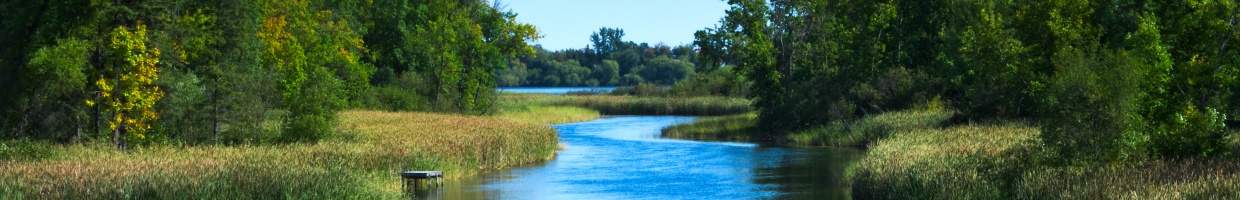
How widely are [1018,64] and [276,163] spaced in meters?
25.4

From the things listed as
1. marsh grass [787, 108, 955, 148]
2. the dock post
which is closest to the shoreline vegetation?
the dock post

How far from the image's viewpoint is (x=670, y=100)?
105m

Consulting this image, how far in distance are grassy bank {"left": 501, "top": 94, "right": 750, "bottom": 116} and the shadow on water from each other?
3736 cm

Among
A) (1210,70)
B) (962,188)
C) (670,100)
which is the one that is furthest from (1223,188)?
(670,100)

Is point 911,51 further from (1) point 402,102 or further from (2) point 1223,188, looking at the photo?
(2) point 1223,188

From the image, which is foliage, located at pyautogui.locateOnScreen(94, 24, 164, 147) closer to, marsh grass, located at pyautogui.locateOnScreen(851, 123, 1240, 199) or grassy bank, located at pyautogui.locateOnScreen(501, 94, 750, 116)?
marsh grass, located at pyautogui.locateOnScreen(851, 123, 1240, 199)

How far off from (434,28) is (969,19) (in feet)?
102

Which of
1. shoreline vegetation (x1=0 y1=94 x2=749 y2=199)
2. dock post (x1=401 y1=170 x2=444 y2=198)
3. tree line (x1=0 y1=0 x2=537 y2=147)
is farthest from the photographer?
tree line (x1=0 y1=0 x2=537 y2=147)

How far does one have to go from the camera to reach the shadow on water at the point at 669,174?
35094mm

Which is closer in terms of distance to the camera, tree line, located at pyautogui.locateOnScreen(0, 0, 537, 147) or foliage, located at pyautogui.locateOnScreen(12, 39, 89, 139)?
foliage, located at pyautogui.locateOnScreen(12, 39, 89, 139)

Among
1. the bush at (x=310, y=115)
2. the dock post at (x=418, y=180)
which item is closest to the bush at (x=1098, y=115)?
the dock post at (x=418, y=180)

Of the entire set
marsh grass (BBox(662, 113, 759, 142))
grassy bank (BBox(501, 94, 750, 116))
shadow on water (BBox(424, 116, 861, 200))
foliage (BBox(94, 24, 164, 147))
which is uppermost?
foliage (BBox(94, 24, 164, 147))

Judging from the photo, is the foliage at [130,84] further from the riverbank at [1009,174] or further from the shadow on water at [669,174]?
the riverbank at [1009,174]

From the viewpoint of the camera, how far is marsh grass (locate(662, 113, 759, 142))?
6733cm
